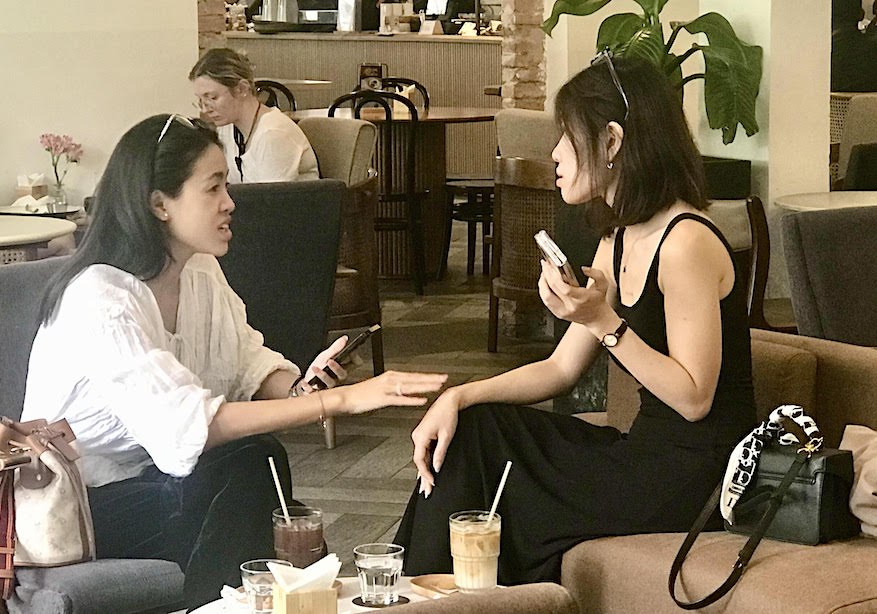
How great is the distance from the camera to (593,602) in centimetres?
255

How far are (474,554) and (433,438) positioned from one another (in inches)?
23.2

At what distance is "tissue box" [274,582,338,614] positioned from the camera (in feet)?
5.78

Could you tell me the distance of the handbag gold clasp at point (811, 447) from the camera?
243cm

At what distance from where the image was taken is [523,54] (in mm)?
8211

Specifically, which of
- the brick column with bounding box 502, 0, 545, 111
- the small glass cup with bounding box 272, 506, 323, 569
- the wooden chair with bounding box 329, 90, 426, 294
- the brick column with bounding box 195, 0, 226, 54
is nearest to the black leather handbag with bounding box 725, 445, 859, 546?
the small glass cup with bounding box 272, 506, 323, 569

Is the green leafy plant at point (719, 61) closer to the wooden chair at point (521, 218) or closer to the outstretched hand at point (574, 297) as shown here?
the wooden chair at point (521, 218)

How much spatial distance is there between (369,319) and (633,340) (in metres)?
2.86

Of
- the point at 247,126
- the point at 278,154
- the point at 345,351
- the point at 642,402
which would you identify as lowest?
the point at 642,402

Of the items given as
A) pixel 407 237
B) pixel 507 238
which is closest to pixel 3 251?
pixel 507 238

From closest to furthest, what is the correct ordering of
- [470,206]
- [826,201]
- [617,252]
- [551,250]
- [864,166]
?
[551,250], [617,252], [826,201], [864,166], [470,206]

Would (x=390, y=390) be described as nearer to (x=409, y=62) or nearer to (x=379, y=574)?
(x=379, y=574)

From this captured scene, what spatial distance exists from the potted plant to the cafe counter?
17.5 ft

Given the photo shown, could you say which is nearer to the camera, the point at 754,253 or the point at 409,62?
the point at 754,253

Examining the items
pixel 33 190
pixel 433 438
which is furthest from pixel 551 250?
pixel 33 190
